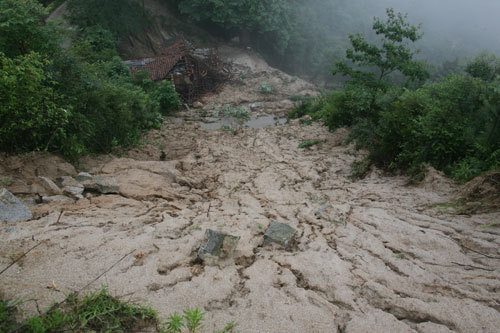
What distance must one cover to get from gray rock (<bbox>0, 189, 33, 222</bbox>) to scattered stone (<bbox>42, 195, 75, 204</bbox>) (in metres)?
0.58

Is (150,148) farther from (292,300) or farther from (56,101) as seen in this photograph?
(292,300)

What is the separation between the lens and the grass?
1.76m

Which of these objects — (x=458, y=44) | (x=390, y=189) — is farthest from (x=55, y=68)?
(x=458, y=44)

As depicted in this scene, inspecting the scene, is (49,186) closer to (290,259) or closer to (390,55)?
(290,259)

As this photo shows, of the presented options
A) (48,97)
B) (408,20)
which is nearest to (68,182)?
(48,97)

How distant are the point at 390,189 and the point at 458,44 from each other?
2196 inches

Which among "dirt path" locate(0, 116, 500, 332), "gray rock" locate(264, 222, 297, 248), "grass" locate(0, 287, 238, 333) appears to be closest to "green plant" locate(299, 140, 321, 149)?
"dirt path" locate(0, 116, 500, 332)

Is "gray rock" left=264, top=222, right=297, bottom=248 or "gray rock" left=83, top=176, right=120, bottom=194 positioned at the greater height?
"gray rock" left=264, top=222, right=297, bottom=248

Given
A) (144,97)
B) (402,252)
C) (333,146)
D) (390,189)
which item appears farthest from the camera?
(144,97)

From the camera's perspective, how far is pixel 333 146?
348 inches

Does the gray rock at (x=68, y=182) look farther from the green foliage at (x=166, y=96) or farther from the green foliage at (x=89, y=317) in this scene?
the green foliage at (x=166, y=96)

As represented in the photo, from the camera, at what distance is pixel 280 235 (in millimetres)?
3436

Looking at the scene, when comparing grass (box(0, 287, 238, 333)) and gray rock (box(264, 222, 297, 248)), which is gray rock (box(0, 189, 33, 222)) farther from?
gray rock (box(264, 222, 297, 248))

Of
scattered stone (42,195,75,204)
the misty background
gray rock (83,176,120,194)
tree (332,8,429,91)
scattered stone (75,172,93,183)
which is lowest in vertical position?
scattered stone (42,195,75,204)
